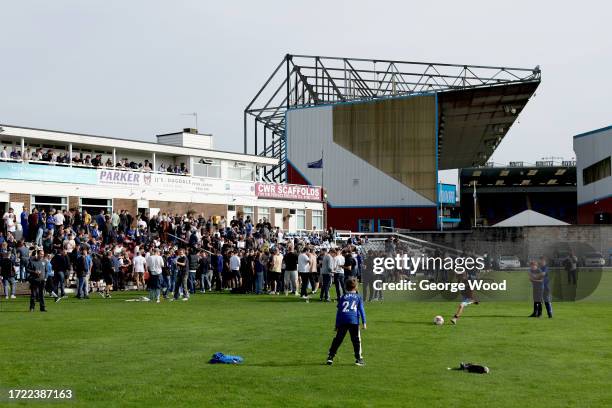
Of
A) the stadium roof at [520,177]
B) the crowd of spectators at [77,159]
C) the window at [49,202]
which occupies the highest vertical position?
the stadium roof at [520,177]

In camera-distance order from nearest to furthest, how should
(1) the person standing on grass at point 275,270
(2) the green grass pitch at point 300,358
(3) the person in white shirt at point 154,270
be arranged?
(2) the green grass pitch at point 300,358 < (3) the person in white shirt at point 154,270 < (1) the person standing on grass at point 275,270

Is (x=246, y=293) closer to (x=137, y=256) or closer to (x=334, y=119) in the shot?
(x=137, y=256)

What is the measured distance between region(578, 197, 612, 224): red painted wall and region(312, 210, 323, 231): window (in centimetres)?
2638

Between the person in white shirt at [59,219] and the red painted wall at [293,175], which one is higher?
the red painted wall at [293,175]

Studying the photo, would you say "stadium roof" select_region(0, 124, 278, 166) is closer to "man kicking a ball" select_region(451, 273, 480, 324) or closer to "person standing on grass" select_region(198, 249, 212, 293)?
"person standing on grass" select_region(198, 249, 212, 293)

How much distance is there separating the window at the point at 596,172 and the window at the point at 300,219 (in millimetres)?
28550

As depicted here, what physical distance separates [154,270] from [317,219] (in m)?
36.4

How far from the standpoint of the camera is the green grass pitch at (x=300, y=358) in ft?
38.0

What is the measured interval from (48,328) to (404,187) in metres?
51.9

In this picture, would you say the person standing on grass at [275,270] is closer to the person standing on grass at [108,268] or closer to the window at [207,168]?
the person standing on grass at [108,268]

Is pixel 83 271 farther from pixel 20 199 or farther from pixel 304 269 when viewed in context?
pixel 20 199

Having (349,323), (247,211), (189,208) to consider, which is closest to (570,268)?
(349,323)

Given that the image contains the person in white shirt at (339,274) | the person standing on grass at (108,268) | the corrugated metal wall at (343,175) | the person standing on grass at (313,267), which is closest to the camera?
the person in white shirt at (339,274)

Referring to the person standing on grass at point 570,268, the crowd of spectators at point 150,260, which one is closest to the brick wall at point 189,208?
the crowd of spectators at point 150,260
